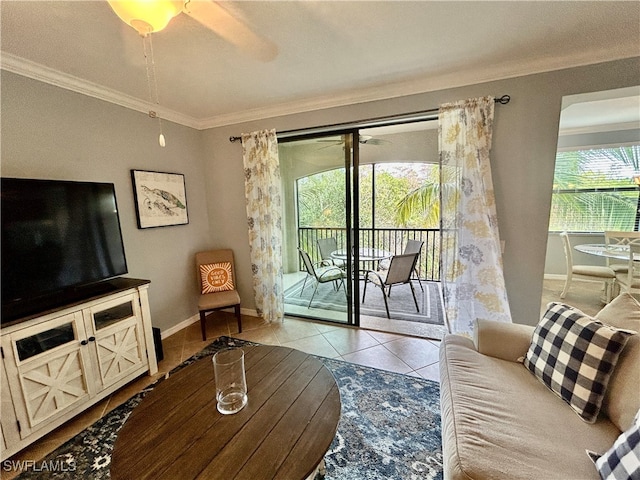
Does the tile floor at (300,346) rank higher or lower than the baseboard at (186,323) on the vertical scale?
lower

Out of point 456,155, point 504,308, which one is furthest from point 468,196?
point 504,308

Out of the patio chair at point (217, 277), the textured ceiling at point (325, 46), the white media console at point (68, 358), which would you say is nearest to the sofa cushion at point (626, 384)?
the textured ceiling at point (325, 46)

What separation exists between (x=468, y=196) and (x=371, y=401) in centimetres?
189

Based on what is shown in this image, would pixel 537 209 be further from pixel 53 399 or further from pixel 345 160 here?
pixel 53 399

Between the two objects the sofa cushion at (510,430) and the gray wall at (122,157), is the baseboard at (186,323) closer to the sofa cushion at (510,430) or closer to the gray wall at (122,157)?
the gray wall at (122,157)

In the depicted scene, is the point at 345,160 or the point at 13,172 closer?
the point at 13,172

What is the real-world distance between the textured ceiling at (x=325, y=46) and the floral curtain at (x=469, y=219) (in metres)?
0.37

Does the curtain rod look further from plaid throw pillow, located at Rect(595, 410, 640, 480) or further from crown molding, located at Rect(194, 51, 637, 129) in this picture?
plaid throw pillow, located at Rect(595, 410, 640, 480)

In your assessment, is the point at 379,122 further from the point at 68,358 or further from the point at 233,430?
the point at 68,358

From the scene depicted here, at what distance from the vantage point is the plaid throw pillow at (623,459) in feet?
2.72

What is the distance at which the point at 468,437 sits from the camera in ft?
3.58

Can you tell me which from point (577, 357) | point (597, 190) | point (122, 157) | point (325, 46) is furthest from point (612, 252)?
point (122, 157)

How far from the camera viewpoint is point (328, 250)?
10.9 feet

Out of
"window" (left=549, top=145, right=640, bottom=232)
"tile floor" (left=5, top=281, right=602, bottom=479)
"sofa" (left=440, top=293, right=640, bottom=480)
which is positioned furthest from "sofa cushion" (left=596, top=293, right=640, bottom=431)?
"window" (left=549, top=145, right=640, bottom=232)
